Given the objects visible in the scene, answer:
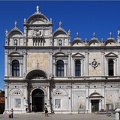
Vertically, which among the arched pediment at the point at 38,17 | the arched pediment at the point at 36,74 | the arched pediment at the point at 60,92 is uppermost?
the arched pediment at the point at 38,17

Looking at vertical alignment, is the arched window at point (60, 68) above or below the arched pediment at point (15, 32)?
below

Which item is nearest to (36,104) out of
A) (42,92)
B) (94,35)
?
(42,92)

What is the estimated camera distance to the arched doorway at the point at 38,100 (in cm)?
5219

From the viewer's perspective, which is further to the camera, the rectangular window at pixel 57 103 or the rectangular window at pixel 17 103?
the rectangular window at pixel 57 103

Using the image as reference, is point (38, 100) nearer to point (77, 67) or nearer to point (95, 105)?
point (77, 67)

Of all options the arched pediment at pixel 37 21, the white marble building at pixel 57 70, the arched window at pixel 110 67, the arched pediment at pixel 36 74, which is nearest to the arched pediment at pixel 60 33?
the white marble building at pixel 57 70

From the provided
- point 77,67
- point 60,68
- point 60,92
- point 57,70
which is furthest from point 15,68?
point 77,67

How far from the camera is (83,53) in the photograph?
2071 inches

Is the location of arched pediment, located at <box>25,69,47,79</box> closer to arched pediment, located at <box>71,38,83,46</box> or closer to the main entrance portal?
arched pediment, located at <box>71,38,83,46</box>

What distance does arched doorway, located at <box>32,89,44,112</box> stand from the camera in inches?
2055

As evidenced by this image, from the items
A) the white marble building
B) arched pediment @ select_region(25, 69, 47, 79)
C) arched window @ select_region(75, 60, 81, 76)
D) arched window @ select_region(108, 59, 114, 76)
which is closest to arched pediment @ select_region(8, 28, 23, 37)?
the white marble building

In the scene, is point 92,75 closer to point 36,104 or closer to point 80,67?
point 80,67

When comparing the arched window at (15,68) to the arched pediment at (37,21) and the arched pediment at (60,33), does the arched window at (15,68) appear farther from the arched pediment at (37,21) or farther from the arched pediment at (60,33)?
the arched pediment at (60,33)

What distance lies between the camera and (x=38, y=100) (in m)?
52.4
